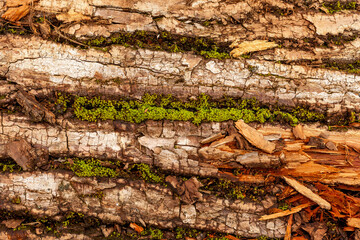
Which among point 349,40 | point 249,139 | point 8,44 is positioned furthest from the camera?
point 349,40

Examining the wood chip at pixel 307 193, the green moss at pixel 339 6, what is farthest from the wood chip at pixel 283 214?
the green moss at pixel 339 6

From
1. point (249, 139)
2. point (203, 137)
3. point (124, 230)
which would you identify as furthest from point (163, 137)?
point (124, 230)

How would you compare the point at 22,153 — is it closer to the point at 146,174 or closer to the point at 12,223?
the point at 12,223

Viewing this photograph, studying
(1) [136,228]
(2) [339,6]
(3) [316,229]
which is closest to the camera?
(3) [316,229]

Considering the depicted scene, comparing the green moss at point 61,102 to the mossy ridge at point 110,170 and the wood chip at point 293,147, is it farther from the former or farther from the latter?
the wood chip at point 293,147

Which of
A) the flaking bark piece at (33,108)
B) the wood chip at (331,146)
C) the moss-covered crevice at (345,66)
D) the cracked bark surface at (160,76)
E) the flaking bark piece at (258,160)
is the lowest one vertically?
the flaking bark piece at (258,160)

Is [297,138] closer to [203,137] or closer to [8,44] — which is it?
[203,137]

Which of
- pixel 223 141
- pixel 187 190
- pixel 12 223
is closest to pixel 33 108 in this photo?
pixel 12 223
